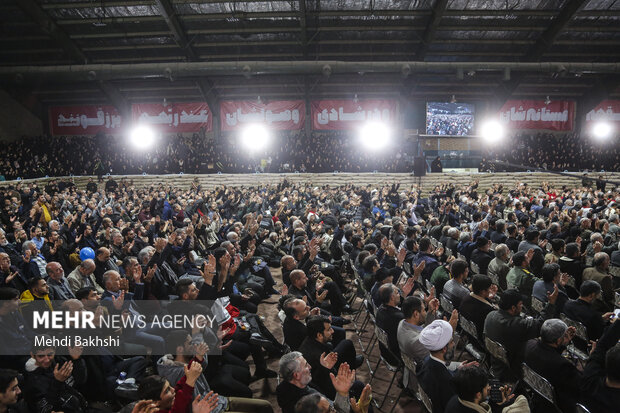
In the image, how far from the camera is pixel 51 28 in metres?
16.0

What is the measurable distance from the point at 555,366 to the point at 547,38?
59.3 ft

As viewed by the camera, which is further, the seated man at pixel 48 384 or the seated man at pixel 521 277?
the seated man at pixel 521 277

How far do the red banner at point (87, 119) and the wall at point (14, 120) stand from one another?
1.23m

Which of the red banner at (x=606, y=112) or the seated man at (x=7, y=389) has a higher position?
the red banner at (x=606, y=112)

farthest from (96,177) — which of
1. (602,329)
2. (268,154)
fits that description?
(602,329)

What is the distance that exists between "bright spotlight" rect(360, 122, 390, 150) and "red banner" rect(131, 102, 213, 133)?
30.2 ft

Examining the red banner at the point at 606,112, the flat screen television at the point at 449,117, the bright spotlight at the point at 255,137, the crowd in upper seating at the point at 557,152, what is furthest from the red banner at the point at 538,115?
the bright spotlight at the point at 255,137

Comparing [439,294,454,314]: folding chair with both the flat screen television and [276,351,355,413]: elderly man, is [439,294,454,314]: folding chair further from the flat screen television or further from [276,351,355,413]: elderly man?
the flat screen television

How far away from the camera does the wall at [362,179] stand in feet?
60.7

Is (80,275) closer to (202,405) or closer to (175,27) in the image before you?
(202,405)

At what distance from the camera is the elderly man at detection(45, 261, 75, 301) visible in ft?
15.4

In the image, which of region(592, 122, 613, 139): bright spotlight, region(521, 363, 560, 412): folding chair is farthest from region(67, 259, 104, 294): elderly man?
region(592, 122, 613, 139): bright spotlight

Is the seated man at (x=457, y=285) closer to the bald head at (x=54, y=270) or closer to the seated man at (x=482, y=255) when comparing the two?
the seated man at (x=482, y=255)

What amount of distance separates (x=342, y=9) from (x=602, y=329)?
1482 centimetres
